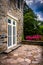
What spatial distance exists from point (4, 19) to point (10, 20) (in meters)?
1.33

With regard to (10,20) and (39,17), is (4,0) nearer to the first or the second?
(10,20)

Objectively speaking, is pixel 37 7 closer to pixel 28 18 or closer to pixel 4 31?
pixel 28 18

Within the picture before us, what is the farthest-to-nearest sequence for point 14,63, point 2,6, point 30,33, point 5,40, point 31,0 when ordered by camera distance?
point 31,0 → point 30,33 → point 5,40 → point 2,6 → point 14,63

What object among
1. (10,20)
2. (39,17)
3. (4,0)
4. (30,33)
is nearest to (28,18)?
(30,33)

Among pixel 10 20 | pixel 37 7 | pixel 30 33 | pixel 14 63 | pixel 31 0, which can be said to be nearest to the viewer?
pixel 14 63

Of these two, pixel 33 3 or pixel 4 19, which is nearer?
pixel 4 19

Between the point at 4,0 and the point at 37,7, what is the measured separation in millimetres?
10059

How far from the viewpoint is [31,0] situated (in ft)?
48.6

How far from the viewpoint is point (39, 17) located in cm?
1570

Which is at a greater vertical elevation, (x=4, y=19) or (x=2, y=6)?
(x=2, y=6)

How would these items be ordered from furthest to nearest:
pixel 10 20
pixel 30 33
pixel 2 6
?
pixel 30 33, pixel 10 20, pixel 2 6

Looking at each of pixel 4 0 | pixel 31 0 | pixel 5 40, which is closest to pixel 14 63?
pixel 5 40

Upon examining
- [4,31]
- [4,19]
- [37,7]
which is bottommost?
[4,31]

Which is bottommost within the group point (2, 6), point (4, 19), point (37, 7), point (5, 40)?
point (5, 40)
